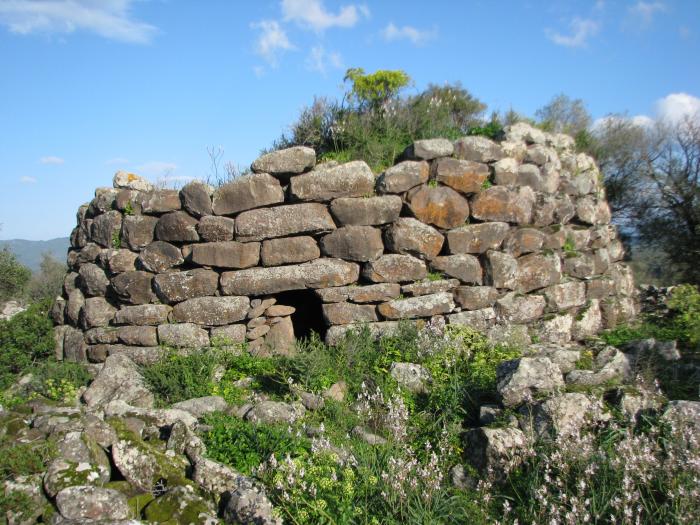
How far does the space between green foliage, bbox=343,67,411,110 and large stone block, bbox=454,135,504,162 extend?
2315 millimetres

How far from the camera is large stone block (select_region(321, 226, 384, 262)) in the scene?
7605mm

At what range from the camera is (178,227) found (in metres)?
7.91

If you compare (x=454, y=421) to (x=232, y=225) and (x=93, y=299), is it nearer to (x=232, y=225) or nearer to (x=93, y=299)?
(x=232, y=225)

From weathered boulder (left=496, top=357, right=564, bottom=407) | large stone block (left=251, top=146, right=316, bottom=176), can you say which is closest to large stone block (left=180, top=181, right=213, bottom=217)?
large stone block (left=251, top=146, right=316, bottom=176)

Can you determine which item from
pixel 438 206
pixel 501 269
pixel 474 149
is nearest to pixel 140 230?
pixel 438 206

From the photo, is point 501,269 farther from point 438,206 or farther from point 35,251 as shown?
point 35,251

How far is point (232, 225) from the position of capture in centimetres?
775

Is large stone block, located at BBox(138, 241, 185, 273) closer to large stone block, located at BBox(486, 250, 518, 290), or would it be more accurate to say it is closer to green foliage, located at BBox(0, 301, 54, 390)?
green foliage, located at BBox(0, 301, 54, 390)

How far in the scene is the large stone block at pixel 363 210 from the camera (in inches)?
301

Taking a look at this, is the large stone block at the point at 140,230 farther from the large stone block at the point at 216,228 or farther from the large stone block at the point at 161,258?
the large stone block at the point at 216,228

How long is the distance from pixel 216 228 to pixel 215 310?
114cm

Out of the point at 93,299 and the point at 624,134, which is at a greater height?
the point at 624,134

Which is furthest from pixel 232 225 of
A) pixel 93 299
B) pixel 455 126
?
pixel 455 126

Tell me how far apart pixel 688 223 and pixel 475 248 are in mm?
6720
